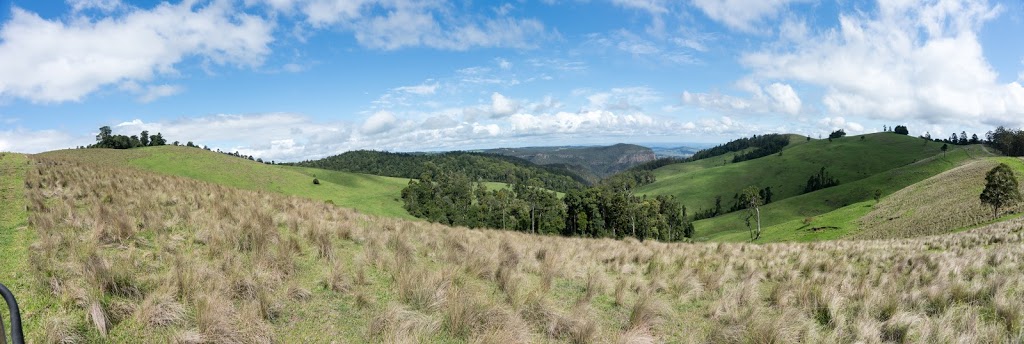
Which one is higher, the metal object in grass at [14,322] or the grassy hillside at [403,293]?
the metal object in grass at [14,322]

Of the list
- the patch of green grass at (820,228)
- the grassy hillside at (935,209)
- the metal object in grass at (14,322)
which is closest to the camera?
the metal object in grass at (14,322)

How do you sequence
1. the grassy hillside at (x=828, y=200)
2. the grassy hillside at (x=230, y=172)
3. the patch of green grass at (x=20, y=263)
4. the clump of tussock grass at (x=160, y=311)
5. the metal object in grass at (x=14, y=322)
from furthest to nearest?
1. the grassy hillside at (x=828, y=200)
2. the grassy hillside at (x=230, y=172)
3. the clump of tussock grass at (x=160, y=311)
4. the patch of green grass at (x=20, y=263)
5. the metal object in grass at (x=14, y=322)

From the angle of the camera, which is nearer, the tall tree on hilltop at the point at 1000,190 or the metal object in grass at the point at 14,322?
the metal object in grass at the point at 14,322

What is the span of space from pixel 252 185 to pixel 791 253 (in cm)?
9639

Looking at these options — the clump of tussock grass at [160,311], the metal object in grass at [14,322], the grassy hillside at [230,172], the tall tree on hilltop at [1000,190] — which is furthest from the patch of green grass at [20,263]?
the tall tree on hilltop at [1000,190]

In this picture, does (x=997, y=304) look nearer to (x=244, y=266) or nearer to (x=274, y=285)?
(x=274, y=285)

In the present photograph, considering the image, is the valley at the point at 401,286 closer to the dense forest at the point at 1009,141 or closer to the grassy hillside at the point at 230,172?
the grassy hillside at the point at 230,172

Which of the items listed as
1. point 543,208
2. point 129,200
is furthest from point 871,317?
point 543,208

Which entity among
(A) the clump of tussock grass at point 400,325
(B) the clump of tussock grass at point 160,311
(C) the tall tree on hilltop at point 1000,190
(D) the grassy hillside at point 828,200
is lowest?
(D) the grassy hillside at point 828,200

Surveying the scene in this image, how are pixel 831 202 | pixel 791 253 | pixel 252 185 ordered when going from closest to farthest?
1. pixel 791 253
2. pixel 252 185
3. pixel 831 202

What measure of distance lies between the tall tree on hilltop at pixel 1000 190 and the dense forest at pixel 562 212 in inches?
1913

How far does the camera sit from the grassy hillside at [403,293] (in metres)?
5.29

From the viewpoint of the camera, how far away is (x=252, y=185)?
8662 cm

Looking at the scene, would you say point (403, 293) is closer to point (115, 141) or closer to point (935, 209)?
point (935, 209)
